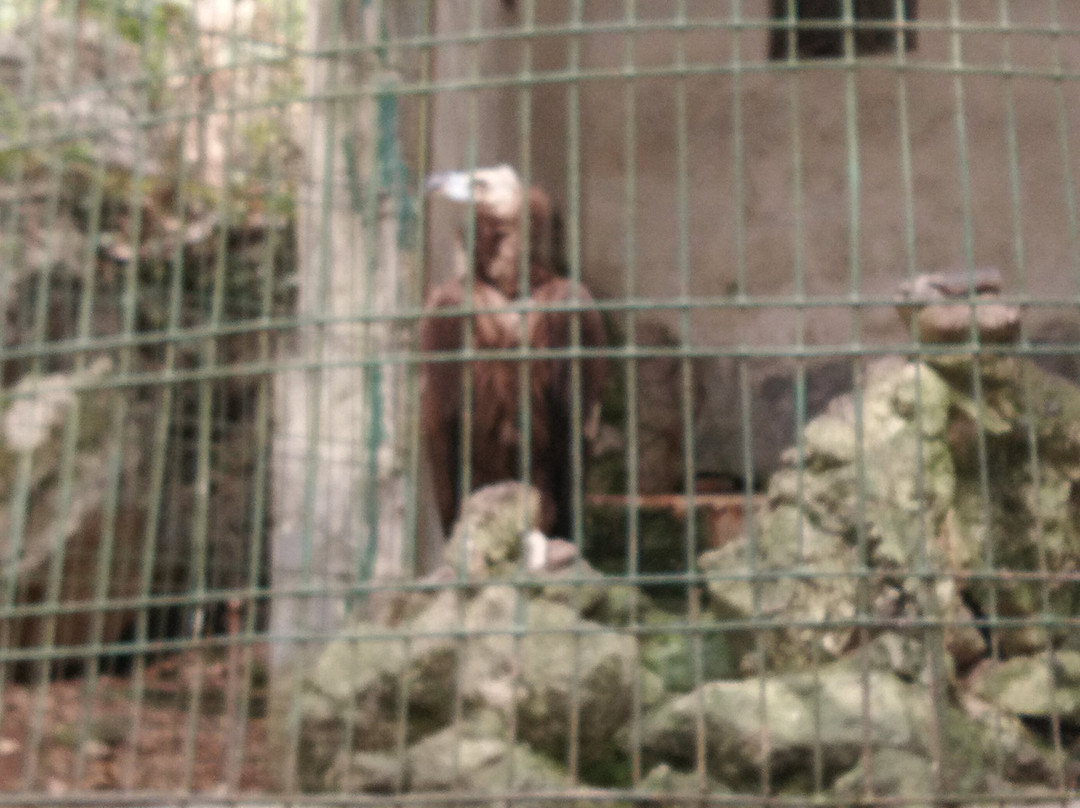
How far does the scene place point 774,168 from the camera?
20.3 feet

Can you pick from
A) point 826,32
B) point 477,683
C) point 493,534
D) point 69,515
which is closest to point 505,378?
point 493,534

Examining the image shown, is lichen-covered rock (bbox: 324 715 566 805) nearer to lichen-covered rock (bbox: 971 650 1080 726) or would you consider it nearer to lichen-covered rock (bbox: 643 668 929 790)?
lichen-covered rock (bbox: 643 668 929 790)

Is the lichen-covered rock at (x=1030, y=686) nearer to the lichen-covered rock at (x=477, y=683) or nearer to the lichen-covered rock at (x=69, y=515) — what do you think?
the lichen-covered rock at (x=477, y=683)

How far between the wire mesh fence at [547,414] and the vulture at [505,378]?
0.02 metres

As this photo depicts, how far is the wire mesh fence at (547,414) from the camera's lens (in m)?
3.29

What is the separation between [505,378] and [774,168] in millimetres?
1921

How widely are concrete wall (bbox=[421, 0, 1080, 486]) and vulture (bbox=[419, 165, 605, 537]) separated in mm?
661

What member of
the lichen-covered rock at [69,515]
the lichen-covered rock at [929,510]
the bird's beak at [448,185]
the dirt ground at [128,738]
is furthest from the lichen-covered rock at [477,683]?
the lichen-covered rock at [69,515]

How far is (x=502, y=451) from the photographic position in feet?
16.4

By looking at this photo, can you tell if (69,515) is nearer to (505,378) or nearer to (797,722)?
(505,378)

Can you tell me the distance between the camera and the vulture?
4.86m

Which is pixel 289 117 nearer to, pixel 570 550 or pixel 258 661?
pixel 258 661

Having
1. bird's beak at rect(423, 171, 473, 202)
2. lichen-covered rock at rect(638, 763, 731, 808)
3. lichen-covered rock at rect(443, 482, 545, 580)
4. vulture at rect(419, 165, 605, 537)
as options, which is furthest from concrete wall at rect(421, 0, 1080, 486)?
lichen-covered rock at rect(638, 763, 731, 808)

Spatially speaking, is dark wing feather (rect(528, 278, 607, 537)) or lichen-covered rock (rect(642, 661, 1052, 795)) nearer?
lichen-covered rock (rect(642, 661, 1052, 795))
